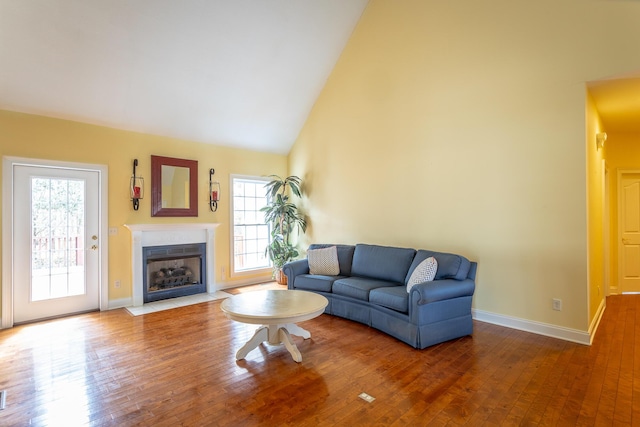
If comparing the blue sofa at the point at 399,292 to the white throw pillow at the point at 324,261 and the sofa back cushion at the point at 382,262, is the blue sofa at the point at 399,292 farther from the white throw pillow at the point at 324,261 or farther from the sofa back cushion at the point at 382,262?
the white throw pillow at the point at 324,261

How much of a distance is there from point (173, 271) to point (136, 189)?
56.5 inches

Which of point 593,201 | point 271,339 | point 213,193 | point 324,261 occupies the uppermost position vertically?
point 213,193

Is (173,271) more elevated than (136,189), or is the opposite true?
(136,189)

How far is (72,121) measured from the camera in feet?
14.1

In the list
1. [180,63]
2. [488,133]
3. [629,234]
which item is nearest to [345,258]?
[488,133]

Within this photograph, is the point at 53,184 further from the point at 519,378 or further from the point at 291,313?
the point at 519,378

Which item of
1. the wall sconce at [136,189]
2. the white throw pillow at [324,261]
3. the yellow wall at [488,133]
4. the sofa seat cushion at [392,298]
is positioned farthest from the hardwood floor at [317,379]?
the wall sconce at [136,189]

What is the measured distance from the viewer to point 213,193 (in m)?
5.59

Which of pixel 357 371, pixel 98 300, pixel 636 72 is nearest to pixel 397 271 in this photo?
pixel 357 371

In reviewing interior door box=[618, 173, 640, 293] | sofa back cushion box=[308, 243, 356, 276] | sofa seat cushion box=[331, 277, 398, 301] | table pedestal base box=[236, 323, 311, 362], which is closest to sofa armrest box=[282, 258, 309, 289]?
sofa back cushion box=[308, 243, 356, 276]

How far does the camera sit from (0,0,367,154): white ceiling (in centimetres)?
344

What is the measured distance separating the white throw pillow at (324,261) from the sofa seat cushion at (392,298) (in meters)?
1.02

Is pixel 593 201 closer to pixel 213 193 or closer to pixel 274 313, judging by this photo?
pixel 274 313

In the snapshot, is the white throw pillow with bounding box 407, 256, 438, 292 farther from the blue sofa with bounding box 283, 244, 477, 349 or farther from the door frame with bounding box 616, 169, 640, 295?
the door frame with bounding box 616, 169, 640, 295
